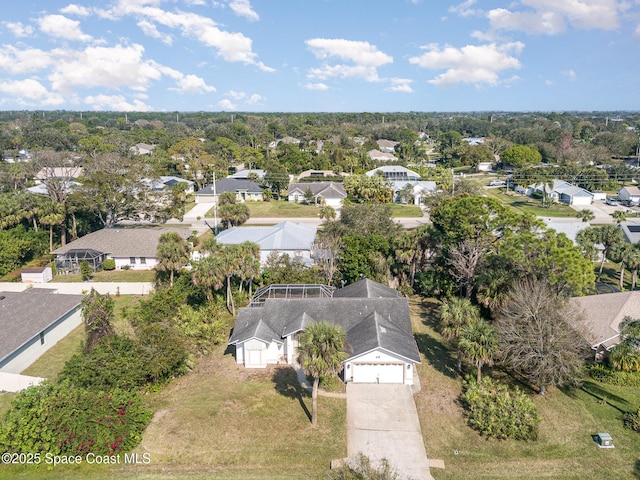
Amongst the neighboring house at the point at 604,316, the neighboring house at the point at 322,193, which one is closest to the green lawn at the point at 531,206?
the neighboring house at the point at 322,193

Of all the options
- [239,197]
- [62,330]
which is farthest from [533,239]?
[239,197]

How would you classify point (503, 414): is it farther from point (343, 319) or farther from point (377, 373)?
Result: point (343, 319)

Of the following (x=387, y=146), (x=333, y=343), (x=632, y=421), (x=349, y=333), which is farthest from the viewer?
(x=387, y=146)

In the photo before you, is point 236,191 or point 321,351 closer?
point 321,351

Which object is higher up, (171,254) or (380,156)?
(380,156)

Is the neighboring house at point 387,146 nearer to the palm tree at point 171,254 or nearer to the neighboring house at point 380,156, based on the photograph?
the neighboring house at point 380,156

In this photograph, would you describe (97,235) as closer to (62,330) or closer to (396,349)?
(62,330)

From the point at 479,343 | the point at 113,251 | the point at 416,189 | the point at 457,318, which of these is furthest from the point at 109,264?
the point at 416,189
